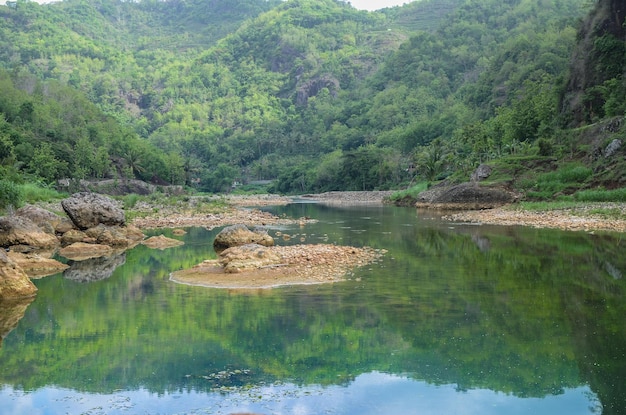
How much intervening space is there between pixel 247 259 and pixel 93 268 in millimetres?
7055

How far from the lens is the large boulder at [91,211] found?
33281 mm

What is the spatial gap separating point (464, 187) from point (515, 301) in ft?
159

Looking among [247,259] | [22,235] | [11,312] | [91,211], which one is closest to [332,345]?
[11,312]

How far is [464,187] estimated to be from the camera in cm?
6400

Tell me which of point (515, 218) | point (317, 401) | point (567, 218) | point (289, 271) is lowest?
point (515, 218)

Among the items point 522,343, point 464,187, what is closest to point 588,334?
point 522,343

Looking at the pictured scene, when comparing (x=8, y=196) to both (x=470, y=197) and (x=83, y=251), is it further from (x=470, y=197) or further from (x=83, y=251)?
(x=470, y=197)

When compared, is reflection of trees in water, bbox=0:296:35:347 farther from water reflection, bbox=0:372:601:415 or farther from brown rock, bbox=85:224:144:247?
brown rock, bbox=85:224:144:247

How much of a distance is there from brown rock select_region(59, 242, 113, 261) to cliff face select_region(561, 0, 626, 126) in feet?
193

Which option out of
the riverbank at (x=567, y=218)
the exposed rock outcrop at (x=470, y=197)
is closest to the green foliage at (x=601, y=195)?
the riverbank at (x=567, y=218)

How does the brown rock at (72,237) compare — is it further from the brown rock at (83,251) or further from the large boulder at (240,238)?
the large boulder at (240,238)

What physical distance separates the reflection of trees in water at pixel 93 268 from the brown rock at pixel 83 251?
1.04 m

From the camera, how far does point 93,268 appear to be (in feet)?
80.0

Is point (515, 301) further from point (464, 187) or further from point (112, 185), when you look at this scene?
point (112, 185)
